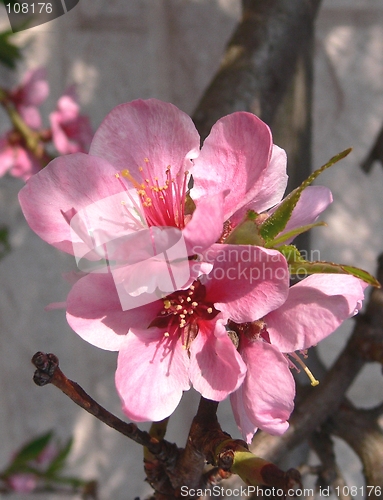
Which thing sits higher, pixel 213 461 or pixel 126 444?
pixel 213 461

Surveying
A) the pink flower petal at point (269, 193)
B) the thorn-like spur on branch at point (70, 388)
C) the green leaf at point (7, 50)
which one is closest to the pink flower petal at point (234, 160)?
the pink flower petal at point (269, 193)

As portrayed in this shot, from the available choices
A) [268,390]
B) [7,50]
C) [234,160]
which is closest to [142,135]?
[234,160]

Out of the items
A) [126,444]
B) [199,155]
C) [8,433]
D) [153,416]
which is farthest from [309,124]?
[8,433]

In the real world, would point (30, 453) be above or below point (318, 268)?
below

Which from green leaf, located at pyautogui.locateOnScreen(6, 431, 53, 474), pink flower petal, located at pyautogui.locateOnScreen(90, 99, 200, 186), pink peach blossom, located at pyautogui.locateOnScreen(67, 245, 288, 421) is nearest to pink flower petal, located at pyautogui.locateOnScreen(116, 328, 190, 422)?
pink peach blossom, located at pyautogui.locateOnScreen(67, 245, 288, 421)

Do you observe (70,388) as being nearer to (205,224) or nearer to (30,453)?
(205,224)

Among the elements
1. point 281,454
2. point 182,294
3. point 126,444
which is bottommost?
point 126,444

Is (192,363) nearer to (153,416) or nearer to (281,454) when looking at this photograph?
(153,416)
